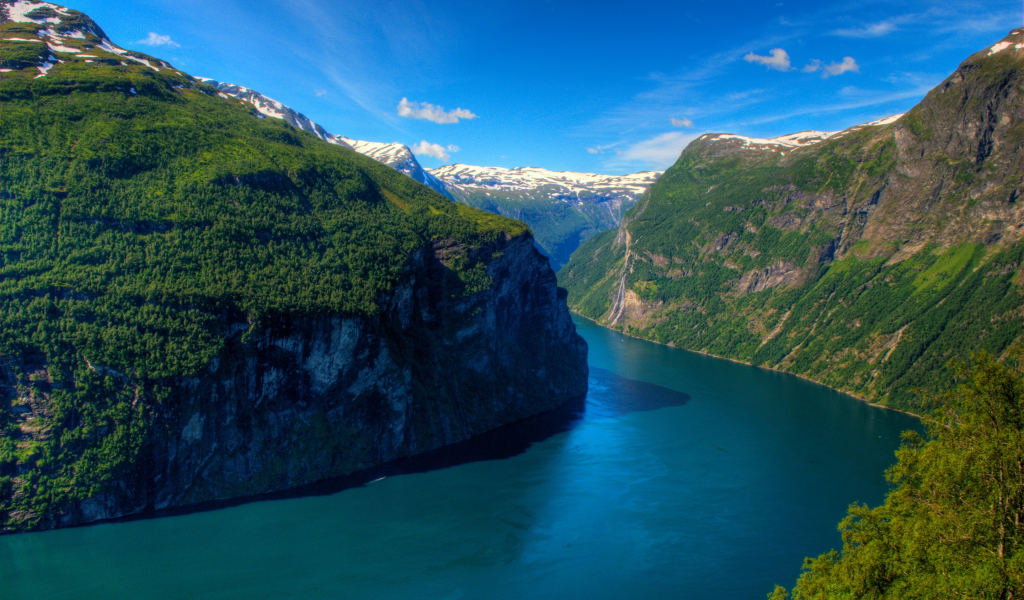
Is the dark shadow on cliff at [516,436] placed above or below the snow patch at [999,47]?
below

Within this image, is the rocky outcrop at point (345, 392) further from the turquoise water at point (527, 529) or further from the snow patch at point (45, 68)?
the snow patch at point (45, 68)

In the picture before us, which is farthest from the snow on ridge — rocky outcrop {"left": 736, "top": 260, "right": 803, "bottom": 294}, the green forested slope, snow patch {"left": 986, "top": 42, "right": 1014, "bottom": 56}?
snow patch {"left": 986, "top": 42, "right": 1014, "bottom": 56}

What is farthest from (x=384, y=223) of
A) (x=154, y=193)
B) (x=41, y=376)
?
(x=41, y=376)

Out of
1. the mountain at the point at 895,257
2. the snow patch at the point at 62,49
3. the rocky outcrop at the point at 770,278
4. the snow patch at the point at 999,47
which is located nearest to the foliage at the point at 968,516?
the mountain at the point at 895,257

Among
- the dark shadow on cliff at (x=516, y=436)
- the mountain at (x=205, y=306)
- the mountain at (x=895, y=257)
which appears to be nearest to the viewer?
the mountain at (x=205, y=306)

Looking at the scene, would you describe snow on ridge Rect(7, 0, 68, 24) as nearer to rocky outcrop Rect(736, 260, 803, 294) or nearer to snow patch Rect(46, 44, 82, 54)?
snow patch Rect(46, 44, 82, 54)

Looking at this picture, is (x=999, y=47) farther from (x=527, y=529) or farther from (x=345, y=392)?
(x=345, y=392)

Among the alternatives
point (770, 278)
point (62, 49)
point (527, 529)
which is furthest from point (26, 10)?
point (770, 278)
